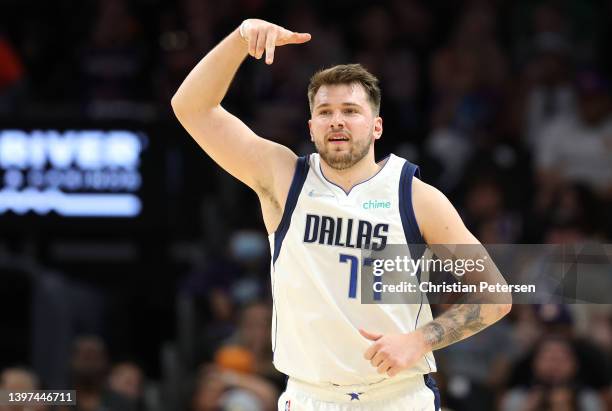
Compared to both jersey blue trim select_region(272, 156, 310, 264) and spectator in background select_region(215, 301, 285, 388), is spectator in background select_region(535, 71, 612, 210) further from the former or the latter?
jersey blue trim select_region(272, 156, 310, 264)

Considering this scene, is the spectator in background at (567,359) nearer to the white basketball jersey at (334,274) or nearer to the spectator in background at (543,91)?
the spectator in background at (543,91)

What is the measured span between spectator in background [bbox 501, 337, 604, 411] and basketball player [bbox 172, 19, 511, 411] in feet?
12.1

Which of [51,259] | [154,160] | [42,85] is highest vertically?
[42,85]

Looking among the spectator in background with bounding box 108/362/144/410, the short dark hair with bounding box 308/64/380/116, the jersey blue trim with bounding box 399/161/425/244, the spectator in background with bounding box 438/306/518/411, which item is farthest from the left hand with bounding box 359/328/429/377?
the spectator in background with bounding box 108/362/144/410

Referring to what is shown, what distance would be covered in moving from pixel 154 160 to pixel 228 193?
56.4 inches

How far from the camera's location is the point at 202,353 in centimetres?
1235

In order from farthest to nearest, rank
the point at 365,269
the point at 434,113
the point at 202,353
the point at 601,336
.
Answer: the point at 434,113
the point at 202,353
the point at 601,336
the point at 365,269

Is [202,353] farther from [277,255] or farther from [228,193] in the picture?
[277,255]

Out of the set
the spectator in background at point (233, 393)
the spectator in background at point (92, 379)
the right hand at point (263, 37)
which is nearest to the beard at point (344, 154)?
the right hand at point (263, 37)

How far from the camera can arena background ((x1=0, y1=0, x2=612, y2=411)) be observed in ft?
36.7

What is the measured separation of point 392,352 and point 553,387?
451 cm

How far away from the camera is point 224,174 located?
13.7 metres

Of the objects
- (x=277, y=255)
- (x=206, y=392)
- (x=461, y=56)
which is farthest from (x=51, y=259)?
(x=277, y=255)

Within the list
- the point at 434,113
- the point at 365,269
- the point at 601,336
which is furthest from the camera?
the point at 434,113
